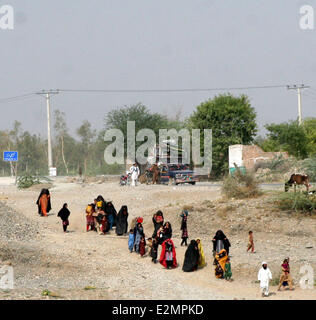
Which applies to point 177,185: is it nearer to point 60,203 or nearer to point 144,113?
point 60,203

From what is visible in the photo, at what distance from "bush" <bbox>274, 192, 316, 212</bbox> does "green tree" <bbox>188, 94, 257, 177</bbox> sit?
2346 centimetres

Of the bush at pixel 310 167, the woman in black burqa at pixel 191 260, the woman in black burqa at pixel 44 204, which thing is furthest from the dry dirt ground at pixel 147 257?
the bush at pixel 310 167

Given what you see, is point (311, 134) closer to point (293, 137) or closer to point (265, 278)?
point (293, 137)

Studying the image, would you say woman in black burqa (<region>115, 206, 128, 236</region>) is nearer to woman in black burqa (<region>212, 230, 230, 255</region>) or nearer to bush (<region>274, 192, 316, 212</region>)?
woman in black burqa (<region>212, 230, 230, 255</region>)

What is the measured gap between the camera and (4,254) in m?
14.9

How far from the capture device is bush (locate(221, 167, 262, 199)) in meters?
24.5

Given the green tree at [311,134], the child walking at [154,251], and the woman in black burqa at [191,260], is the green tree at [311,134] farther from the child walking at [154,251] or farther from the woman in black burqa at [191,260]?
the woman in black burqa at [191,260]

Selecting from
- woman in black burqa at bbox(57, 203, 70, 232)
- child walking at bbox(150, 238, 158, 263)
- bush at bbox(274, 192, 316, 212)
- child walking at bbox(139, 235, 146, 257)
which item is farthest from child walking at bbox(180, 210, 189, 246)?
bush at bbox(274, 192, 316, 212)

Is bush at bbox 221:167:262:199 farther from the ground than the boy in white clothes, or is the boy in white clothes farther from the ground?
bush at bbox 221:167:262:199

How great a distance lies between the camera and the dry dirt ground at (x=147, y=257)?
12.9 metres

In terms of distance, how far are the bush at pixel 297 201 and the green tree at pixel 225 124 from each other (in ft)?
77.0

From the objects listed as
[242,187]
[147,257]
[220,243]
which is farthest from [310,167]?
[147,257]

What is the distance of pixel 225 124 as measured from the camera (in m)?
46.7
